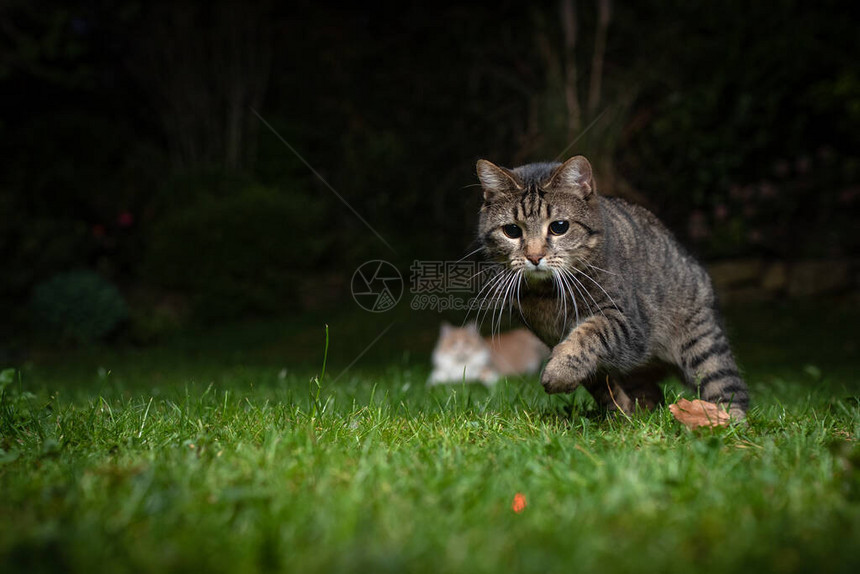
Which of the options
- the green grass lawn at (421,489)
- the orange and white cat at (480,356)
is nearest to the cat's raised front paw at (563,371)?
the green grass lawn at (421,489)

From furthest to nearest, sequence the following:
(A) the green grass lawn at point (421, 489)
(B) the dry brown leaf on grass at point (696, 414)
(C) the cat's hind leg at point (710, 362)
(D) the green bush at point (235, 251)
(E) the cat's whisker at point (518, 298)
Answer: (D) the green bush at point (235, 251) < (C) the cat's hind leg at point (710, 362) < (E) the cat's whisker at point (518, 298) < (B) the dry brown leaf on grass at point (696, 414) < (A) the green grass lawn at point (421, 489)

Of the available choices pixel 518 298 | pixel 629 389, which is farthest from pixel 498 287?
pixel 629 389

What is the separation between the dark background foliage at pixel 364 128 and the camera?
7.41 meters

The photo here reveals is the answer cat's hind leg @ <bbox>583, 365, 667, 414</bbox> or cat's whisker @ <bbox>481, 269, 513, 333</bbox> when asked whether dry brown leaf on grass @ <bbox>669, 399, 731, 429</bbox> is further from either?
cat's whisker @ <bbox>481, 269, 513, 333</bbox>

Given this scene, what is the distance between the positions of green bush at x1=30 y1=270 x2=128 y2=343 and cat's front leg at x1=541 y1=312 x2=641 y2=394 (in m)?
6.48

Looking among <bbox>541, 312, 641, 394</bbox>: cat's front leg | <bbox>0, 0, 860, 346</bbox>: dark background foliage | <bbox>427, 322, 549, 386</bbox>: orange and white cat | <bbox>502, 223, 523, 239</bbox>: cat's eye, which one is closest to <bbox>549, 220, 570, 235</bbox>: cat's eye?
<bbox>502, 223, 523, 239</bbox>: cat's eye

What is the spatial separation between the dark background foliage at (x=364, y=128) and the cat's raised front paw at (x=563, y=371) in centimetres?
459

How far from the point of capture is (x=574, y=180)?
2.57m

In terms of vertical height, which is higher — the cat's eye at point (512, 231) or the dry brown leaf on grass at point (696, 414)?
the cat's eye at point (512, 231)

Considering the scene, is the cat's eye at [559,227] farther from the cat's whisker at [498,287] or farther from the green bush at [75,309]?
the green bush at [75,309]

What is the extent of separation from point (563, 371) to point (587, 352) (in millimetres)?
137

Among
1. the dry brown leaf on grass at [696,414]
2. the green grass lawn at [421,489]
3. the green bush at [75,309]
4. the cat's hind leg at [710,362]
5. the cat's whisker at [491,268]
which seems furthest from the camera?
the green bush at [75,309]

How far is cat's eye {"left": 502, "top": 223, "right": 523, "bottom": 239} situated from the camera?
2580 mm

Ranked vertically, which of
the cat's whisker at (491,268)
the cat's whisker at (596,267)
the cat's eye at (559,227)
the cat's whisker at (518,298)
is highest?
the cat's eye at (559,227)
